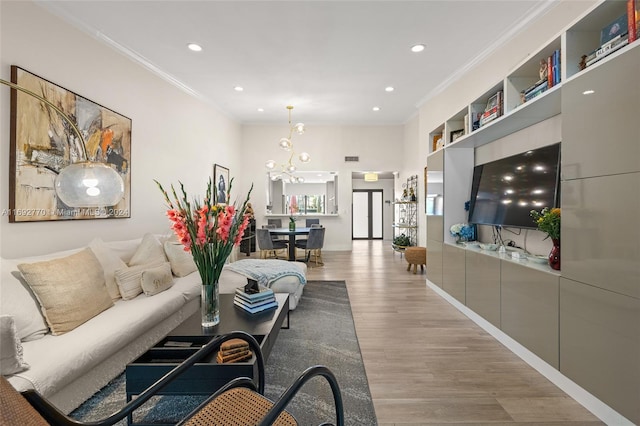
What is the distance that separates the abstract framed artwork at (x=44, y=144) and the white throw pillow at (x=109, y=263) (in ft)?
1.78

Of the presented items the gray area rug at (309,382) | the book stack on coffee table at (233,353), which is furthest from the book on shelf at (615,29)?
the book stack on coffee table at (233,353)

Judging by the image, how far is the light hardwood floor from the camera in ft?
5.67

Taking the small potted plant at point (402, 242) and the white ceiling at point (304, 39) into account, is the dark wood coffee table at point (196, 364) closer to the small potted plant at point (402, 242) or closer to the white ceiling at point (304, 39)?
the white ceiling at point (304, 39)

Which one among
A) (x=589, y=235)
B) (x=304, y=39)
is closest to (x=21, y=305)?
(x=589, y=235)

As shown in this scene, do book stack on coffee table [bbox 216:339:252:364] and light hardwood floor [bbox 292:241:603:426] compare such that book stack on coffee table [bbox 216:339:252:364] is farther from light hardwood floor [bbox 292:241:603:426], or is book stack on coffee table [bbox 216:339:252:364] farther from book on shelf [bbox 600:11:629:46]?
book on shelf [bbox 600:11:629:46]

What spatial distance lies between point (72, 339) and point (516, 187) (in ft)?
12.1

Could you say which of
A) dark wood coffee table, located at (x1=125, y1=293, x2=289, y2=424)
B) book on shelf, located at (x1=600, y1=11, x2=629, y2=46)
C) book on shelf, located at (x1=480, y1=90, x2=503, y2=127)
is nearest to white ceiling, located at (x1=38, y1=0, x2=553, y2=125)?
book on shelf, located at (x1=480, y1=90, x2=503, y2=127)

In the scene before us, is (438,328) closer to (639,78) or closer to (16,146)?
(639,78)

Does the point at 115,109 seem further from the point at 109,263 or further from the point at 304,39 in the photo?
the point at 304,39

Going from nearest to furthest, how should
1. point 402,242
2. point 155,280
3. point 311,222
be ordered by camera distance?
point 155,280 → point 402,242 → point 311,222

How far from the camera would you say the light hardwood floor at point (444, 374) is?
1.73m

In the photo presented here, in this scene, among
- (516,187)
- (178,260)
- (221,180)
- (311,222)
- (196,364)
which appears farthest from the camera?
(311,222)

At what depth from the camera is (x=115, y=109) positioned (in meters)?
3.45

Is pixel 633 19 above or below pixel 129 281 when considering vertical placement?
above
